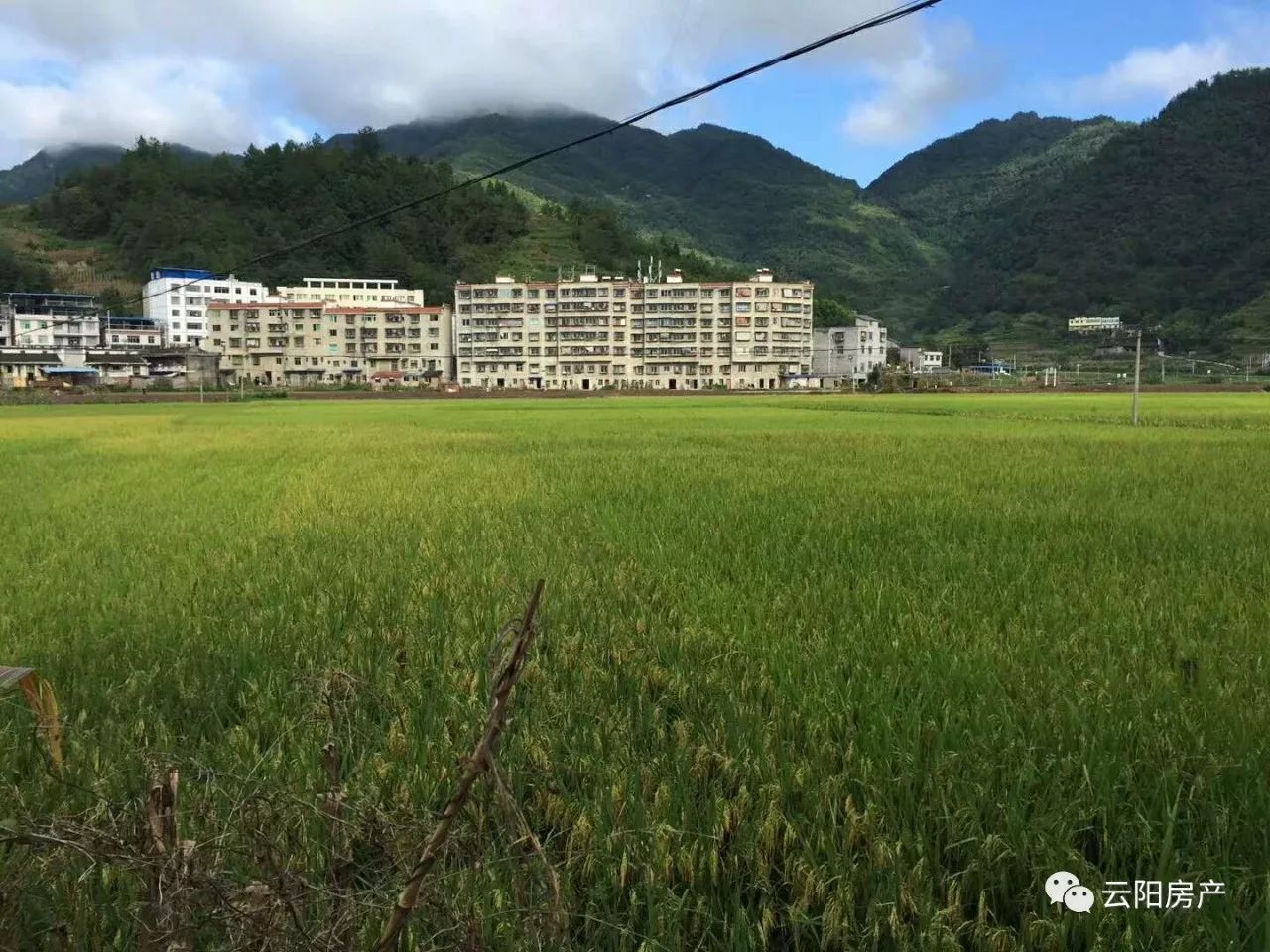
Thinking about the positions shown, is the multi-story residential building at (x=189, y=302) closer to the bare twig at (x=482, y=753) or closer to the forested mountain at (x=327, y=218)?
the forested mountain at (x=327, y=218)

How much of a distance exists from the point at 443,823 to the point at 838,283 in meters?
159

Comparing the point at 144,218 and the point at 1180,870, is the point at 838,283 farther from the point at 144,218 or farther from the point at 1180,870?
the point at 1180,870

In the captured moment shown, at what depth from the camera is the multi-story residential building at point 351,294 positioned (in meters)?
97.7

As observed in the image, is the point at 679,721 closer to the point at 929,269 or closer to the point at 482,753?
the point at 482,753

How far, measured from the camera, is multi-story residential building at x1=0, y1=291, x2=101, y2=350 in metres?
76.7

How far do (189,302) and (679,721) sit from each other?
105 metres

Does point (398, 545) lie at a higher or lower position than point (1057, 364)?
lower

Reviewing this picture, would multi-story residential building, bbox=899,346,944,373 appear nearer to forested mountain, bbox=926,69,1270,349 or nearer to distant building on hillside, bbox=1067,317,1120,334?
forested mountain, bbox=926,69,1270,349

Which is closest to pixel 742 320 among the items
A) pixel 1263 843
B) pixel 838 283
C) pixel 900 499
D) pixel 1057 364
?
pixel 1057 364

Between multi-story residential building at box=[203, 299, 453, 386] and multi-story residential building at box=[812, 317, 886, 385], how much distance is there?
43828 mm

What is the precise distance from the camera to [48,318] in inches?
2904

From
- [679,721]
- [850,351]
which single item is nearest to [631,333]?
[850,351]

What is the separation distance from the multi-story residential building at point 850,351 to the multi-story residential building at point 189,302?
65.1 meters

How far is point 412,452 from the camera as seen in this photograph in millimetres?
15219
